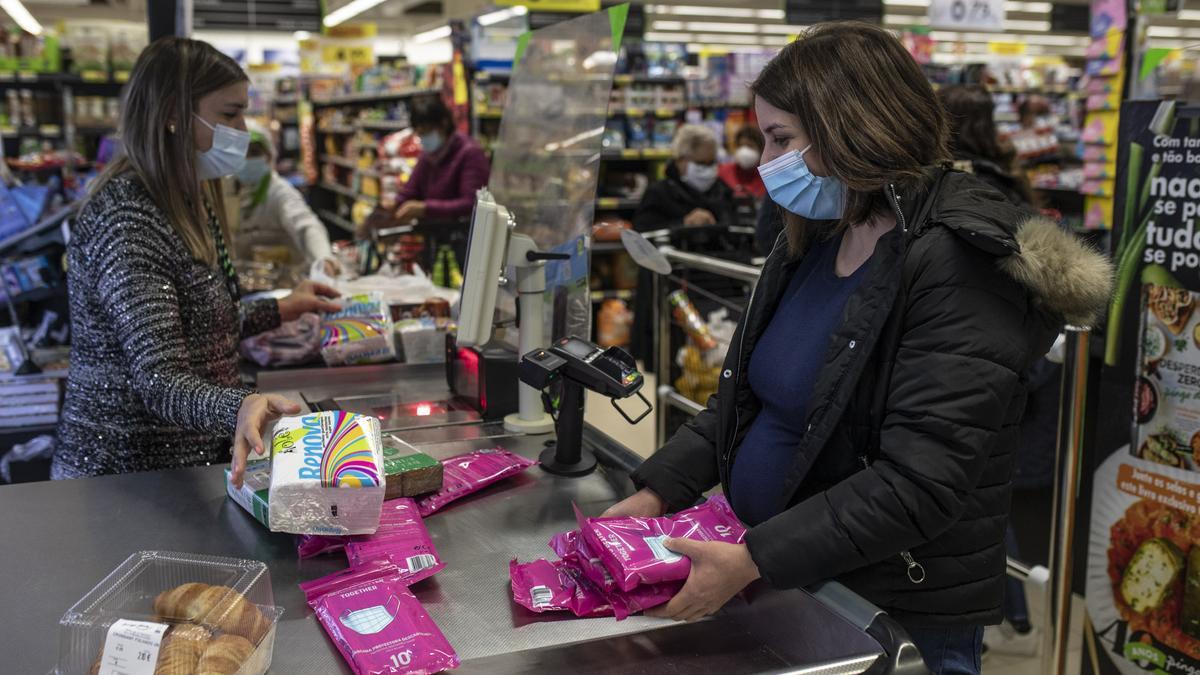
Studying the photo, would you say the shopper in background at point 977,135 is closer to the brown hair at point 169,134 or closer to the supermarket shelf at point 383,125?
the brown hair at point 169,134

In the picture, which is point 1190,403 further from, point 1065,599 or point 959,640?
point 959,640

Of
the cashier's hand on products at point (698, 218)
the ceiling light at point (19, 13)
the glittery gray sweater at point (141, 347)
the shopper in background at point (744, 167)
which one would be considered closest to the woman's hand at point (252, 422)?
the glittery gray sweater at point (141, 347)

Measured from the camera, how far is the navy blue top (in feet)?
4.90

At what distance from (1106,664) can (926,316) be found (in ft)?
6.16

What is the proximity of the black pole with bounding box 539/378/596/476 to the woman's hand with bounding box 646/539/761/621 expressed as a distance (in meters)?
0.65

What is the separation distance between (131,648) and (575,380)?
0.97 meters

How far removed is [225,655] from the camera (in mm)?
1148

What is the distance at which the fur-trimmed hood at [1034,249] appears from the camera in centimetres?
130

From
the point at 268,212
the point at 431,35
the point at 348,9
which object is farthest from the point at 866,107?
the point at 431,35

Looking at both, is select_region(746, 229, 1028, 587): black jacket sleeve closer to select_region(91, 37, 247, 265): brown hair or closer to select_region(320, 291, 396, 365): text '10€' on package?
select_region(91, 37, 247, 265): brown hair

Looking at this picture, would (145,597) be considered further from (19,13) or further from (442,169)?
(19,13)

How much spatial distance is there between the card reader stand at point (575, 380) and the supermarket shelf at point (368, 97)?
6629mm

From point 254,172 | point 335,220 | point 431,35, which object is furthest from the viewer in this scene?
point 431,35

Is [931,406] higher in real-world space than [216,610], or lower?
higher
